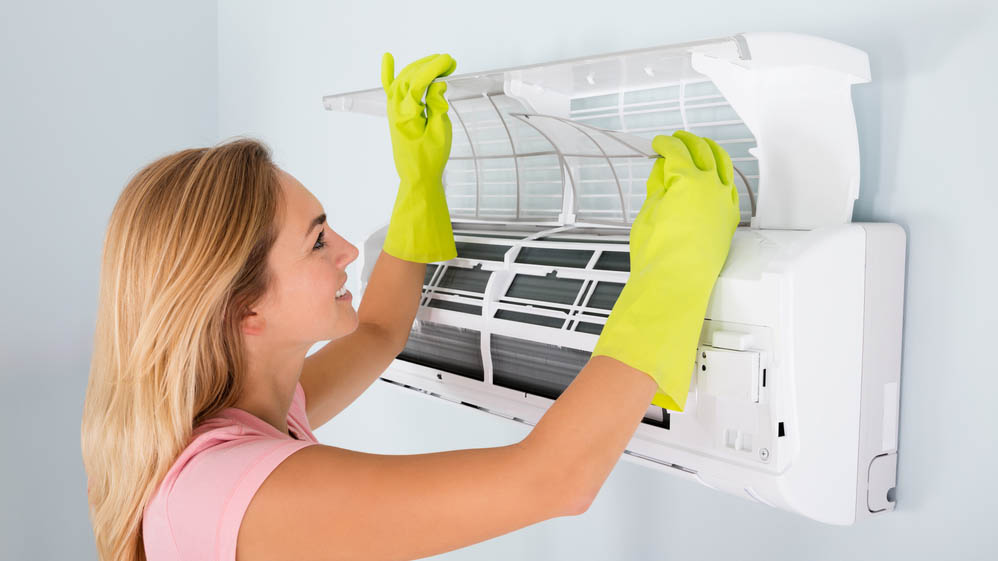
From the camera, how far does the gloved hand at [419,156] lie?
1.20 m

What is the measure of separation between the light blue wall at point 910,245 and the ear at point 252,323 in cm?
59

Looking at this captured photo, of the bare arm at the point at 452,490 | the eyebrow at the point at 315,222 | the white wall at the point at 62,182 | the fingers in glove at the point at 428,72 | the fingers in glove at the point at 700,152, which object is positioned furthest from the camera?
the white wall at the point at 62,182

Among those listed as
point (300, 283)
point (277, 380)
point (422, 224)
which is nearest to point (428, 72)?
point (422, 224)

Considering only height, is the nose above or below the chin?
above

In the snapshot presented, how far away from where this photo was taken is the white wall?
205 cm

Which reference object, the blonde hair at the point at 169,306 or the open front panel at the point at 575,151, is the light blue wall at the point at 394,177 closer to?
the open front panel at the point at 575,151

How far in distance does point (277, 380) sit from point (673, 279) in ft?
1.83

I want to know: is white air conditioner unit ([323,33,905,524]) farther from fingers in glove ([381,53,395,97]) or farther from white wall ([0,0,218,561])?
white wall ([0,0,218,561])

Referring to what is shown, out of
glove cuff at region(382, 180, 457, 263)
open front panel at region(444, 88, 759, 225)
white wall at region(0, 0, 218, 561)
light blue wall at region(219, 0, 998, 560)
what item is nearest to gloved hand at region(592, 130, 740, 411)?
open front panel at region(444, 88, 759, 225)

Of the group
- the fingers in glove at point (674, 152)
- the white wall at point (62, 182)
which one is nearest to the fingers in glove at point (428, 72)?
the fingers in glove at point (674, 152)

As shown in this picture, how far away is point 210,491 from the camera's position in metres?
0.88

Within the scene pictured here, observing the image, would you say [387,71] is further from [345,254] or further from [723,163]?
[723,163]

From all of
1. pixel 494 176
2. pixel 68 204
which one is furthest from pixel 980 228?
pixel 68 204

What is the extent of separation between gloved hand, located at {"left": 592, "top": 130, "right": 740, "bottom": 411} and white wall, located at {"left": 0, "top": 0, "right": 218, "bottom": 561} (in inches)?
69.8
